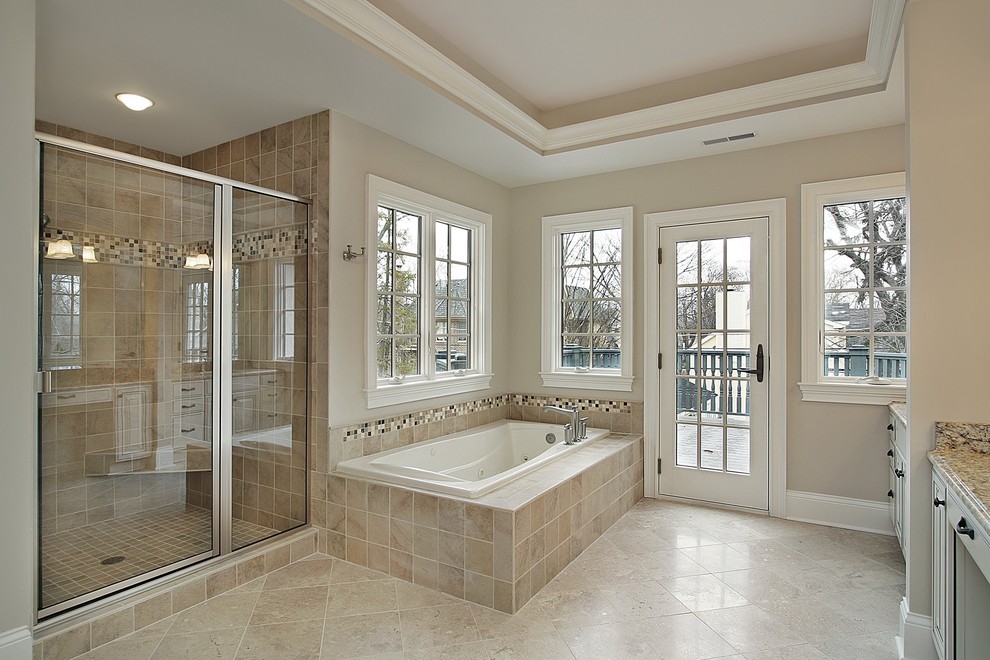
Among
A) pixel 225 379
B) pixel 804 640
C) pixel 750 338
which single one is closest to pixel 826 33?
pixel 750 338

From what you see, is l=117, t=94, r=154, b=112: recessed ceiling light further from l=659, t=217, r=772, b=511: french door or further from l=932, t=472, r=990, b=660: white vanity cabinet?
l=932, t=472, r=990, b=660: white vanity cabinet

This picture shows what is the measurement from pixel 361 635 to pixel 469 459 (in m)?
1.75

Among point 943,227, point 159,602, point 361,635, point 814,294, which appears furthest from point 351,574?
point 814,294

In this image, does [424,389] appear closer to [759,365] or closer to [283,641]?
[283,641]

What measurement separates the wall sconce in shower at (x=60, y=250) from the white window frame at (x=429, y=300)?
4.78 feet

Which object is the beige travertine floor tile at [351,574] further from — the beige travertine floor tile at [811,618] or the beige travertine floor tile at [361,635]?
the beige travertine floor tile at [811,618]

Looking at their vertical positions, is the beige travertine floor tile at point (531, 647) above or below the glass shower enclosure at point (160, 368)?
below

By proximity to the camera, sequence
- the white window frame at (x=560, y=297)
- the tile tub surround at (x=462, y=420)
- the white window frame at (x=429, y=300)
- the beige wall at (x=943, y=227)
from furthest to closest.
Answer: the white window frame at (x=560, y=297) → the white window frame at (x=429, y=300) → the tile tub surround at (x=462, y=420) → the beige wall at (x=943, y=227)

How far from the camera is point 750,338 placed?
387 cm

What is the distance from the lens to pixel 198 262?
2.76 m

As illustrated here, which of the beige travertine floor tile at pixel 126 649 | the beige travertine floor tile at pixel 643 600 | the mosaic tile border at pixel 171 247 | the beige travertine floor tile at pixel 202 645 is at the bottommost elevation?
the beige travertine floor tile at pixel 643 600

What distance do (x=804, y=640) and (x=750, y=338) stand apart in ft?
6.71

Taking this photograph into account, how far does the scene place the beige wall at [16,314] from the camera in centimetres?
188

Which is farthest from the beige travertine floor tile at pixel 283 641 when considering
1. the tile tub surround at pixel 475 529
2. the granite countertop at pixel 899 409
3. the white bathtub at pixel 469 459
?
the granite countertop at pixel 899 409
